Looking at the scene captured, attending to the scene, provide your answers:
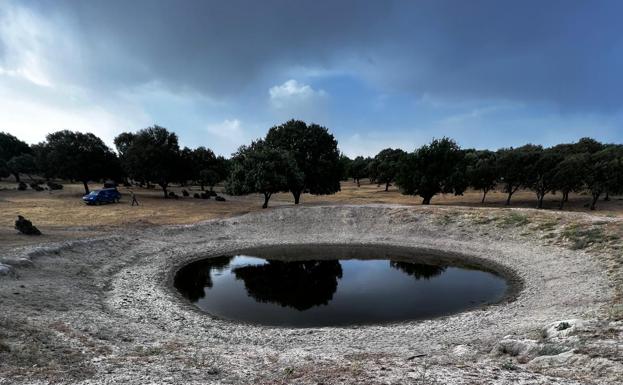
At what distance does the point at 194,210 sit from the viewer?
193ft

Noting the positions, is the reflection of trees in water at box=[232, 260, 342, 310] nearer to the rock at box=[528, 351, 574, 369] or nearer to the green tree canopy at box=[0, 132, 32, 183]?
the rock at box=[528, 351, 574, 369]

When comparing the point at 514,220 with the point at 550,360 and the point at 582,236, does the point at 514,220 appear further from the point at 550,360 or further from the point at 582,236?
the point at 550,360

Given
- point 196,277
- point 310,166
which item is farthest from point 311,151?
point 196,277

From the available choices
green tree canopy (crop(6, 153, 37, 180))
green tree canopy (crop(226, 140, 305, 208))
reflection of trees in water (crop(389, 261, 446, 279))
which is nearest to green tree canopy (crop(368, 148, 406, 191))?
green tree canopy (crop(226, 140, 305, 208))

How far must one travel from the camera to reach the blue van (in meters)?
61.6

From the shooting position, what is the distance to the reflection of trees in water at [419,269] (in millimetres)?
32219

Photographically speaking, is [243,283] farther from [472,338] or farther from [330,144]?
[330,144]

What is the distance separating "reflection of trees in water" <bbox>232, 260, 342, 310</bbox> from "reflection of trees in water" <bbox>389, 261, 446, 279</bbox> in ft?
18.5

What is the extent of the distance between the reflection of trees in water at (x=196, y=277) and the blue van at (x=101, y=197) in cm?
3568

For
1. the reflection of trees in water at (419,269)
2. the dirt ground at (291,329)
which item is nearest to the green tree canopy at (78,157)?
the dirt ground at (291,329)

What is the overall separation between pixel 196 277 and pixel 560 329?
25719mm

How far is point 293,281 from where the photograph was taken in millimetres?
31062

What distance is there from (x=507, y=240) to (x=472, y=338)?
2678 cm

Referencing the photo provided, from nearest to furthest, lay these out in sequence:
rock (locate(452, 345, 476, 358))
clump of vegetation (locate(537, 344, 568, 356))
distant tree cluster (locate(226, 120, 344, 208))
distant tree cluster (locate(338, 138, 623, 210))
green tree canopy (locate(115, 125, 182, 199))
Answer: clump of vegetation (locate(537, 344, 568, 356))
rock (locate(452, 345, 476, 358))
distant tree cluster (locate(226, 120, 344, 208))
distant tree cluster (locate(338, 138, 623, 210))
green tree canopy (locate(115, 125, 182, 199))
